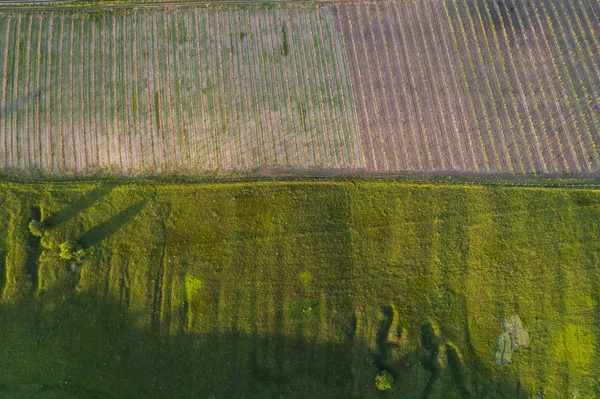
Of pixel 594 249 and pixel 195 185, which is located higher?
pixel 195 185

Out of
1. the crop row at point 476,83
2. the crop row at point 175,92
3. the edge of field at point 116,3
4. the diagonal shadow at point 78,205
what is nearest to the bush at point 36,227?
the diagonal shadow at point 78,205

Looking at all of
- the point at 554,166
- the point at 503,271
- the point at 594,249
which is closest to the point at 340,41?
the point at 554,166

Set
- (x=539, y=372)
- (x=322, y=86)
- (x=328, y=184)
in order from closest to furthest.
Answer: (x=539, y=372) < (x=328, y=184) < (x=322, y=86)

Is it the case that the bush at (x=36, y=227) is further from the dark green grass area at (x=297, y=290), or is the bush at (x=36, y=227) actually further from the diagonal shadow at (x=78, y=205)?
the dark green grass area at (x=297, y=290)

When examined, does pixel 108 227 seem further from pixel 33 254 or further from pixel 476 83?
pixel 476 83

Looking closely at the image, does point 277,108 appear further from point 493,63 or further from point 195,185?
point 493,63

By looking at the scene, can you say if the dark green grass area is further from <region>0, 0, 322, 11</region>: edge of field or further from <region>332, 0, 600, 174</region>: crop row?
<region>0, 0, 322, 11</region>: edge of field
